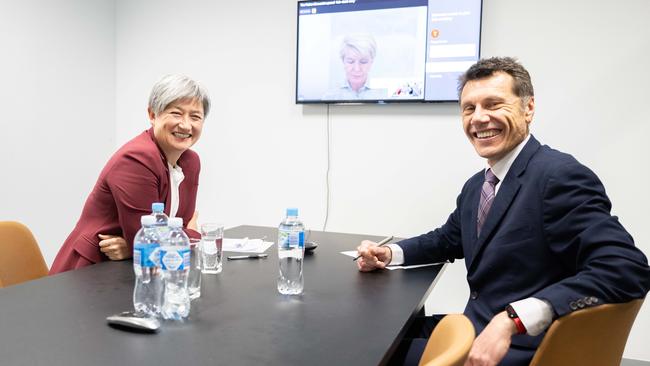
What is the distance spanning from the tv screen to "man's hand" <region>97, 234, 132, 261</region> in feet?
6.63

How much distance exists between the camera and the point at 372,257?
1704mm

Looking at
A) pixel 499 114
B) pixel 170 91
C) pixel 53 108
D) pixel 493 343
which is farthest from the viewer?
pixel 53 108

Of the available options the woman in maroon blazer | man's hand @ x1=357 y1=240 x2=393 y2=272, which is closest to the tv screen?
the woman in maroon blazer

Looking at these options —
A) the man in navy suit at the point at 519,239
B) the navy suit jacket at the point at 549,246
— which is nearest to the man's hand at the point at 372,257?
the man in navy suit at the point at 519,239

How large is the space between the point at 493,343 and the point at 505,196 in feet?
1.60

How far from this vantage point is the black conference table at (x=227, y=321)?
910mm

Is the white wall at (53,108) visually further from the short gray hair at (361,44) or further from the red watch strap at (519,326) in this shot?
the red watch strap at (519,326)

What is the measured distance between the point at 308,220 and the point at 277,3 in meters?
1.66

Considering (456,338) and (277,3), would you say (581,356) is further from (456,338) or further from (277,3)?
(277,3)

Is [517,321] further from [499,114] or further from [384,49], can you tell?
[384,49]

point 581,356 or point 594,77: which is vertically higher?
point 594,77

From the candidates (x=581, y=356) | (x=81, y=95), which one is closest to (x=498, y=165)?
(x=581, y=356)

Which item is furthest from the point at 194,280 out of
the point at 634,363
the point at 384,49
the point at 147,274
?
the point at 634,363

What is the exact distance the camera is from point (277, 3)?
3555 mm
